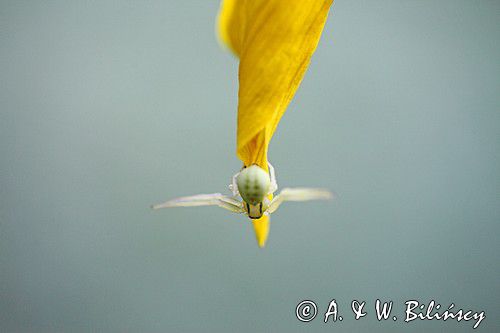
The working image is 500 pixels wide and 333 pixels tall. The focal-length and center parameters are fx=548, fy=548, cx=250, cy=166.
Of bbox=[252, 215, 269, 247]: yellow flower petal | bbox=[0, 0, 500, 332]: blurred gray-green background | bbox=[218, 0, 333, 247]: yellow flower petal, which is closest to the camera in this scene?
bbox=[218, 0, 333, 247]: yellow flower petal

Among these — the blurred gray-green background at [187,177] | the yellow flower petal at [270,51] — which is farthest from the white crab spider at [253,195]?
the blurred gray-green background at [187,177]

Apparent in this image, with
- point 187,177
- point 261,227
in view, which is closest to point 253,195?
point 261,227

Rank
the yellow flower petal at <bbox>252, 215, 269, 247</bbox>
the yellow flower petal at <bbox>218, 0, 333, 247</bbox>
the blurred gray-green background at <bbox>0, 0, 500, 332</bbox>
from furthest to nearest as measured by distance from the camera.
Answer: the blurred gray-green background at <bbox>0, 0, 500, 332</bbox> → the yellow flower petal at <bbox>252, 215, 269, 247</bbox> → the yellow flower petal at <bbox>218, 0, 333, 247</bbox>

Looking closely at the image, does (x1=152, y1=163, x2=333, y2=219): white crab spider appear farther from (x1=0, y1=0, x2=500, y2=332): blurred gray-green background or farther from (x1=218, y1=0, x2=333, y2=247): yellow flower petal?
(x1=0, y1=0, x2=500, y2=332): blurred gray-green background

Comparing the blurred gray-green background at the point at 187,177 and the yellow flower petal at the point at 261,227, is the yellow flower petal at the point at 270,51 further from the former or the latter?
the blurred gray-green background at the point at 187,177

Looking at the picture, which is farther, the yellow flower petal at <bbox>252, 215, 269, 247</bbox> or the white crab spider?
the yellow flower petal at <bbox>252, 215, 269, 247</bbox>

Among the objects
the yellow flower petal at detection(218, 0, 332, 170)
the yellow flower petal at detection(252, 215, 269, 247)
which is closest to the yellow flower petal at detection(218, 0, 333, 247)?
the yellow flower petal at detection(218, 0, 332, 170)

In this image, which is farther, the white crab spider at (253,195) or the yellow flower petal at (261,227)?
the yellow flower petal at (261,227)
